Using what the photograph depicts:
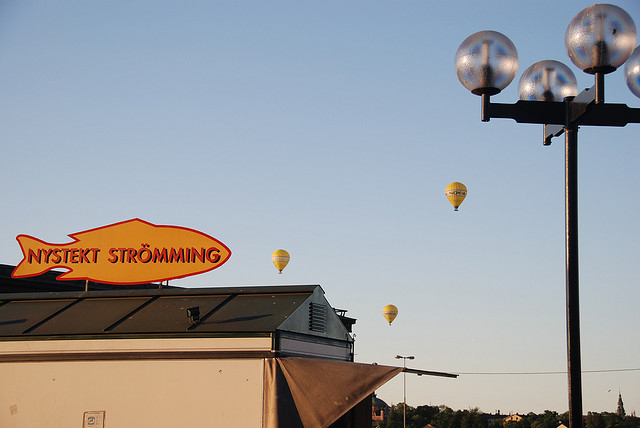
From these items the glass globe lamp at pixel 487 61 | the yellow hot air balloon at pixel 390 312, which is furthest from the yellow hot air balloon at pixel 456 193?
the glass globe lamp at pixel 487 61

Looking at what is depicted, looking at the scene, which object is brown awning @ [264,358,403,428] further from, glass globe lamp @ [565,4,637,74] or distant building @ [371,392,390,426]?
distant building @ [371,392,390,426]

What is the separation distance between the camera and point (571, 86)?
951 centimetres

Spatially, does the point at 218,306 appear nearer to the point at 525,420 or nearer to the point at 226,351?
the point at 226,351

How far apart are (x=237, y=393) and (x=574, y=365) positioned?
5.81 m

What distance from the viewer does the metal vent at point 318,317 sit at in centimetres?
1367

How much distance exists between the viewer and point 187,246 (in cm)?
1669

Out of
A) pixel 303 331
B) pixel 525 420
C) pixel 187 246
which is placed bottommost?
pixel 525 420

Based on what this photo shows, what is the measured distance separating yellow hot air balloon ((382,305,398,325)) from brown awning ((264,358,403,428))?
47.9m

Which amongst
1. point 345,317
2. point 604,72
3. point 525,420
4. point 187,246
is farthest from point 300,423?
point 525,420

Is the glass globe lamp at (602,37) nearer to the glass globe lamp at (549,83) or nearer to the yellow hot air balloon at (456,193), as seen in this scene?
the glass globe lamp at (549,83)

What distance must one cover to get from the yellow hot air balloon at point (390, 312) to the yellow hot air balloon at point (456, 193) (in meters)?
19.4

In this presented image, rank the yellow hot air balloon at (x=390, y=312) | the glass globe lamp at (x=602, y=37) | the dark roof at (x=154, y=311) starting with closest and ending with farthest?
the glass globe lamp at (x=602, y=37) < the dark roof at (x=154, y=311) < the yellow hot air balloon at (x=390, y=312)

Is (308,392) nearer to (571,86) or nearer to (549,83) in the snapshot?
(549,83)

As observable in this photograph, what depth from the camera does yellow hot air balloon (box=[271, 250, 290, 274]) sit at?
48.8 metres
